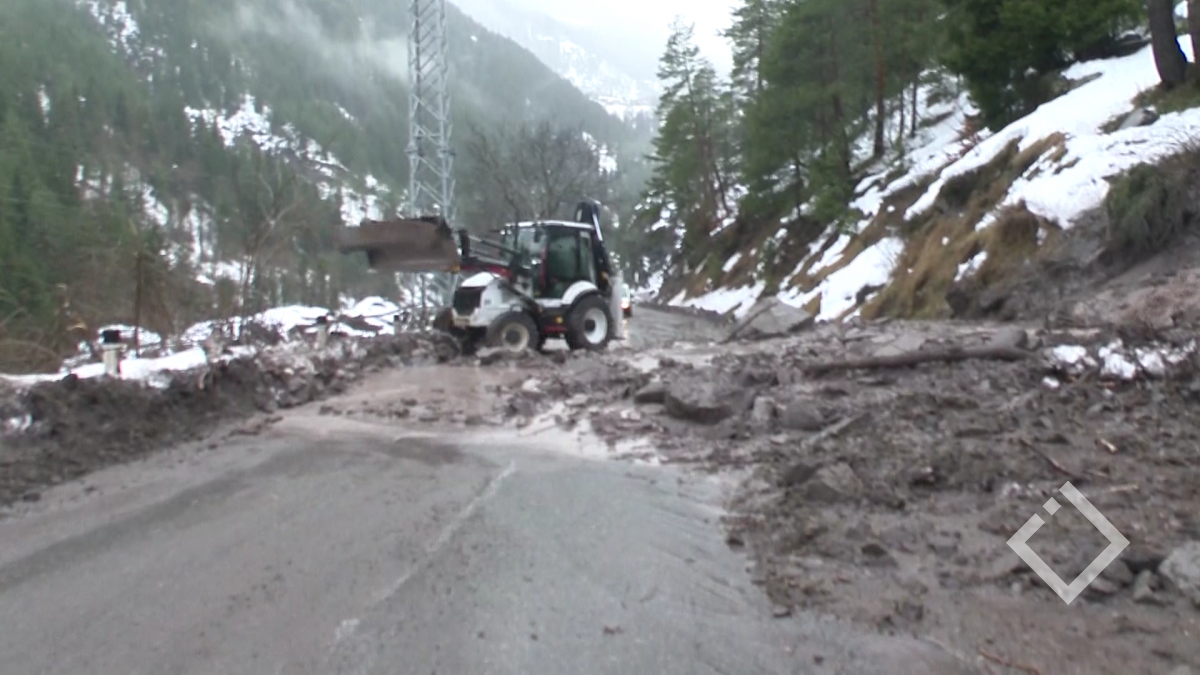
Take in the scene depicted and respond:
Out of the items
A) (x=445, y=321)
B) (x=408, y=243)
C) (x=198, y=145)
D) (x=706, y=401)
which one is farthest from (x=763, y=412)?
(x=198, y=145)

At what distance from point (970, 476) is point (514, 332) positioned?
13.7 meters

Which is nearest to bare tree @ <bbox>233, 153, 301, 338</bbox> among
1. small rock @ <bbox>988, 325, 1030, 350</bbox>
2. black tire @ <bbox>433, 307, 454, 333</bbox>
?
black tire @ <bbox>433, 307, 454, 333</bbox>

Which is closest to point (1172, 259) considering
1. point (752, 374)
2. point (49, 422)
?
point (752, 374)

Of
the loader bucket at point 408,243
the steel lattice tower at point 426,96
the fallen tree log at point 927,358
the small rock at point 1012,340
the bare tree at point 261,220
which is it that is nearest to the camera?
the fallen tree log at point 927,358

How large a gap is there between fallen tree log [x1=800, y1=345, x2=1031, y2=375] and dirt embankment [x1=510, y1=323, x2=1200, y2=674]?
0.02 metres

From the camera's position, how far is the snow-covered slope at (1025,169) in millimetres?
18891

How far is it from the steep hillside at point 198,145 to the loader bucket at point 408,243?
1.70 meters

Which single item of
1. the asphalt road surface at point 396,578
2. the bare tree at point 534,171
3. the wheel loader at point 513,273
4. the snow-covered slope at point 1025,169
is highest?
the bare tree at point 534,171

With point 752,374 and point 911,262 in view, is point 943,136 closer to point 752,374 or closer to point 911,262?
point 911,262

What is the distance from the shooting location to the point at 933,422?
31.0 ft

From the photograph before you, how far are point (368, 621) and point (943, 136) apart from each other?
39.9 meters

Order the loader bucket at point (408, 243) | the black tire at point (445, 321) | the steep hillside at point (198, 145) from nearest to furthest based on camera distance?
the loader bucket at point (408, 243) < the steep hillside at point (198, 145) < the black tire at point (445, 321)

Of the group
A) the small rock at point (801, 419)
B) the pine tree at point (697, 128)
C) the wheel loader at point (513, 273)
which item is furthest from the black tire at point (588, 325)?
the pine tree at point (697, 128)

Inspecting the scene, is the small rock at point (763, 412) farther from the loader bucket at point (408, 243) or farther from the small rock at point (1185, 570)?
the loader bucket at point (408, 243)
